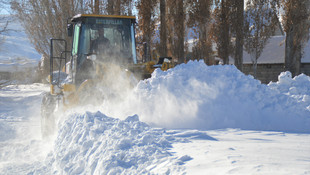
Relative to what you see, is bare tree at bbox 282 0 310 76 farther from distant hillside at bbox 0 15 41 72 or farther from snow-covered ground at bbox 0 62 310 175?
distant hillside at bbox 0 15 41 72

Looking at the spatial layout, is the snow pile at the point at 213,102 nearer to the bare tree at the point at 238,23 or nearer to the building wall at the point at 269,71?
the bare tree at the point at 238,23

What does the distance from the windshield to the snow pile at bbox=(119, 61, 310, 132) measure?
73.3 inches

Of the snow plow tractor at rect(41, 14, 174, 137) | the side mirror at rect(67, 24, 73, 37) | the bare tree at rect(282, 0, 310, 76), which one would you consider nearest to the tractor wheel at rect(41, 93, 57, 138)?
the snow plow tractor at rect(41, 14, 174, 137)

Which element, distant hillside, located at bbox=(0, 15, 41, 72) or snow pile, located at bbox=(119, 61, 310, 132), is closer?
snow pile, located at bbox=(119, 61, 310, 132)

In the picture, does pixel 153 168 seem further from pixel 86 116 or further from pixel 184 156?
pixel 86 116

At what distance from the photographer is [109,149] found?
3.69 m

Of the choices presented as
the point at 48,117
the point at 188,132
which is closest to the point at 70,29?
the point at 48,117

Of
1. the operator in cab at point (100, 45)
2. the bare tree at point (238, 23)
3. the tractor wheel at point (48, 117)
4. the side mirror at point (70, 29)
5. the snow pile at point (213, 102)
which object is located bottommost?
the tractor wheel at point (48, 117)

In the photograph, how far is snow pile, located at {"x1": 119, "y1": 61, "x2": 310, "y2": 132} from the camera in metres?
4.87

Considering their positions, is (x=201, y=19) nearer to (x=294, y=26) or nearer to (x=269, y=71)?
(x=294, y=26)

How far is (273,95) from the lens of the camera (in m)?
5.14

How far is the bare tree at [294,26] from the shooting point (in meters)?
14.4

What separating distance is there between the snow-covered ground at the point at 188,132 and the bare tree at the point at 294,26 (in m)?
9.09

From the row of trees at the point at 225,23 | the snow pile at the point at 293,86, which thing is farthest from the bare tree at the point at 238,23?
the snow pile at the point at 293,86
